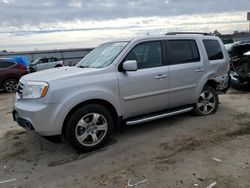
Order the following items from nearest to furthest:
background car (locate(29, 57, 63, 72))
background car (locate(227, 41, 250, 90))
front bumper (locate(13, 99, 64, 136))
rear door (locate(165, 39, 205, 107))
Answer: front bumper (locate(13, 99, 64, 136))
rear door (locate(165, 39, 205, 107))
background car (locate(227, 41, 250, 90))
background car (locate(29, 57, 63, 72))

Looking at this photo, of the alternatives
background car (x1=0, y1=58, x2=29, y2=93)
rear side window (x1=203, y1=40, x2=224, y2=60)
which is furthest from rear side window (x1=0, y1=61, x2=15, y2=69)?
rear side window (x1=203, y1=40, x2=224, y2=60)

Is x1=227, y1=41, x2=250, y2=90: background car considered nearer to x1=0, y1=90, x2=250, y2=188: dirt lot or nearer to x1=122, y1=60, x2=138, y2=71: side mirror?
x1=0, y1=90, x2=250, y2=188: dirt lot

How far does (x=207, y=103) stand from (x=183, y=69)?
1.23 m

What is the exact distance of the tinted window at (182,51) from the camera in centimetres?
595

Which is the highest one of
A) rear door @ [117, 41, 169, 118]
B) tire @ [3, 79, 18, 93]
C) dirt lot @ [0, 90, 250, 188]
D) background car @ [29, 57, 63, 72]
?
rear door @ [117, 41, 169, 118]

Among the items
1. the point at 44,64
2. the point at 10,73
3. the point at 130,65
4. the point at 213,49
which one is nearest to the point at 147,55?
the point at 130,65

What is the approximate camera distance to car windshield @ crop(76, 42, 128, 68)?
539 cm

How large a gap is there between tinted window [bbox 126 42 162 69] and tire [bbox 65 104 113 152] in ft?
3.69

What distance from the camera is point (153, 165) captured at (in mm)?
4289

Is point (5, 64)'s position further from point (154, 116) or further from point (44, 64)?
point (154, 116)

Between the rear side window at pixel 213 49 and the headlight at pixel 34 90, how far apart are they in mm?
3670

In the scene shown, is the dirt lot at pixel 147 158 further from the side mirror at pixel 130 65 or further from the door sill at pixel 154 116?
the side mirror at pixel 130 65

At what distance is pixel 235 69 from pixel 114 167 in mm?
6539

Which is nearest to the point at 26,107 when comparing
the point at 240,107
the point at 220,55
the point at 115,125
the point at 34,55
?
the point at 115,125
